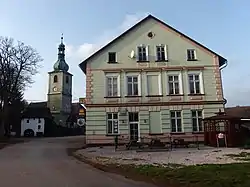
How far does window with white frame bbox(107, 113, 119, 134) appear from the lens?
29266mm

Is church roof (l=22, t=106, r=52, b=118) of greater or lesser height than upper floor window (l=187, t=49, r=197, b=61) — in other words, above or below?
below

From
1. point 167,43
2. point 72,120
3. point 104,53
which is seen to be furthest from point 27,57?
point 72,120

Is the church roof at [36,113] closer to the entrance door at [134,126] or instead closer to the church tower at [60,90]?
the church tower at [60,90]

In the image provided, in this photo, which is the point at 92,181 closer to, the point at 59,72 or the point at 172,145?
the point at 172,145

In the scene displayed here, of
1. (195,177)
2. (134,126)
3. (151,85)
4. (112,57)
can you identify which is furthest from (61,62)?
(195,177)

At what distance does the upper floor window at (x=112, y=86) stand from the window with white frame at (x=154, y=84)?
3053 millimetres

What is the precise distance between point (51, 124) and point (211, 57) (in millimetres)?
49784

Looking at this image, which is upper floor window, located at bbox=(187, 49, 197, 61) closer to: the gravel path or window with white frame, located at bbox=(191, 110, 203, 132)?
window with white frame, located at bbox=(191, 110, 203, 132)

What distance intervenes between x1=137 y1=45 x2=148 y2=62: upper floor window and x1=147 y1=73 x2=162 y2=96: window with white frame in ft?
5.96

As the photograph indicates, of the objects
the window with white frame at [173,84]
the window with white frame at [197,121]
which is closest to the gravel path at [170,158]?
the window with white frame at [197,121]

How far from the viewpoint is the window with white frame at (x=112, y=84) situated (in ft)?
98.7

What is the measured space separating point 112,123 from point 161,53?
8.34 m

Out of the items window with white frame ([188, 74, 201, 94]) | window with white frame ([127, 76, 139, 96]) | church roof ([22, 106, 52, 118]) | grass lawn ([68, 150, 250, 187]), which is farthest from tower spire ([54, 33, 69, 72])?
grass lawn ([68, 150, 250, 187])

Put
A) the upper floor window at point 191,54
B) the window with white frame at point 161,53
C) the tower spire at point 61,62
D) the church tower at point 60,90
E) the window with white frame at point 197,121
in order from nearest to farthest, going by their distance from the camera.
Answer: the window with white frame at point 197,121 → the upper floor window at point 191,54 → the window with white frame at point 161,53 → the church tower at point 60,90 → the tower spire at point 61,62
